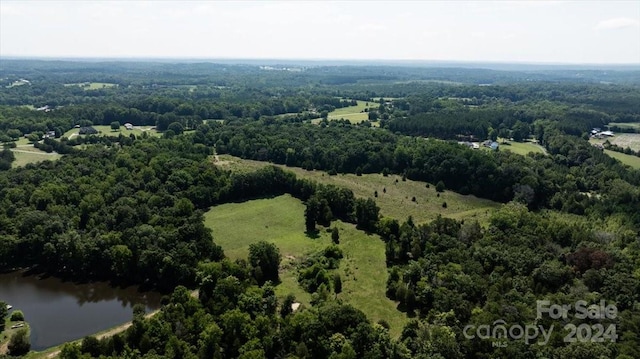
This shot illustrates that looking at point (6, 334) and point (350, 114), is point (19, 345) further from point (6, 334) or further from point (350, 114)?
point (350, 114)

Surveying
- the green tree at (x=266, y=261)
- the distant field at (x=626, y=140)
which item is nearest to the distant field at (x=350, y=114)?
the distant field at (x=626, y=140)

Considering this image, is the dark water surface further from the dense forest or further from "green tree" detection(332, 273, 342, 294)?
"green tree" detection(332, 273, 342, 294)

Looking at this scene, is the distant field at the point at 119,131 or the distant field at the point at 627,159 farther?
the distant field at the point at 119,131

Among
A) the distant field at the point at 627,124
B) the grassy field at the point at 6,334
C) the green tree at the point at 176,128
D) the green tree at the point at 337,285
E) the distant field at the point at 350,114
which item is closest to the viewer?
the grassy field at the point at 6,334

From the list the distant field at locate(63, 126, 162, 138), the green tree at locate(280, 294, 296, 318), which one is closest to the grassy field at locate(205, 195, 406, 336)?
the green tree at locate(280, 294, 296, 318)

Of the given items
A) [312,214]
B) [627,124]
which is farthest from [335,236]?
[627,124]

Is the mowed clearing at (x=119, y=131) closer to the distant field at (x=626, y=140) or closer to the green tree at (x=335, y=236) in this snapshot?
the green tree at (x=335, y=236)
